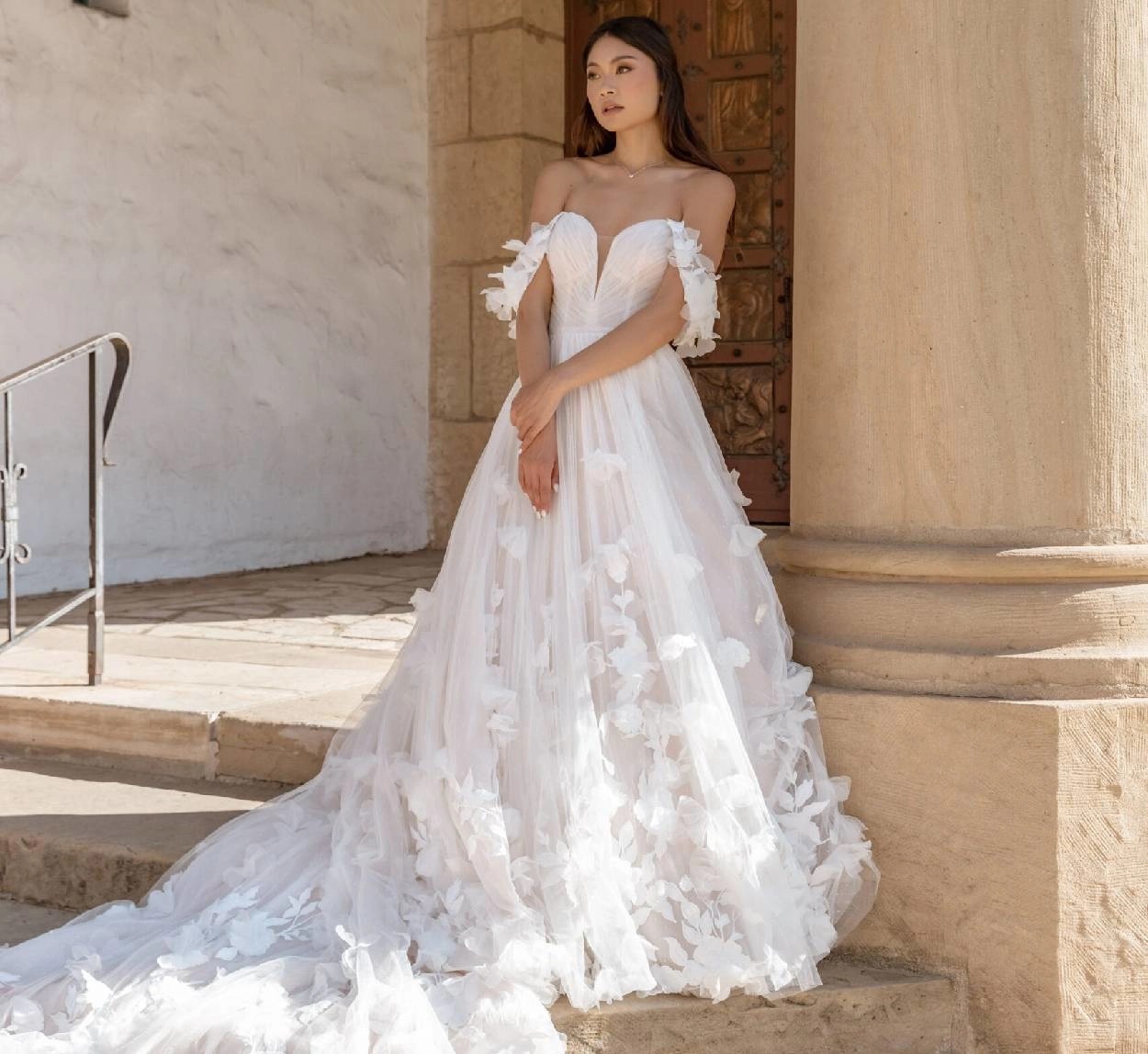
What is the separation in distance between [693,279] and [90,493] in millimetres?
2020

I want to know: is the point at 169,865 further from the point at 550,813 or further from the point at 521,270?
the point at 521,270

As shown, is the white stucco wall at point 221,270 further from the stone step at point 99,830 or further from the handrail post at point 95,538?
the stone step at point 99,830

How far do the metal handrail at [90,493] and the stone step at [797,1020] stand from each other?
6.83 feet

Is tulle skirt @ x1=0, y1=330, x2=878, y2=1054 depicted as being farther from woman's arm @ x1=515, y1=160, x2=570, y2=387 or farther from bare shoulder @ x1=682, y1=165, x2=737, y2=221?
bare shoulder @ x1=682, y1=165, x2=737, y2=221

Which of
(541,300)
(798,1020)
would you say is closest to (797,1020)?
(798,1020)

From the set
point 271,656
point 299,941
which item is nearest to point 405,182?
point 271,656

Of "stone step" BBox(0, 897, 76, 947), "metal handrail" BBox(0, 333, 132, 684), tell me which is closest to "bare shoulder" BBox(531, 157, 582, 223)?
"metal handrail" BBox(0, 333, 132, 684)

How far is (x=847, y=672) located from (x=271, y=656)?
2204 millimetres

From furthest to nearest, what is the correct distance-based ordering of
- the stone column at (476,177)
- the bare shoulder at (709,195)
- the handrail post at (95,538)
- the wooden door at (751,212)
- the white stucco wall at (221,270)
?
the stone column at (476,177) < the wooden door at (751,212) < the white stucco wall at (221,270) < the handrail post at (95,538) < the bare shoulder at (709,195)

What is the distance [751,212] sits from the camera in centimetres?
691

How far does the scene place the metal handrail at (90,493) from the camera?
3.93 m

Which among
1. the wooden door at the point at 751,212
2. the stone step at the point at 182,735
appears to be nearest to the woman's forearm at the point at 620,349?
the stone step at the point at 182,735

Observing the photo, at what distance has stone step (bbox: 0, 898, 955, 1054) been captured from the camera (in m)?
2.47

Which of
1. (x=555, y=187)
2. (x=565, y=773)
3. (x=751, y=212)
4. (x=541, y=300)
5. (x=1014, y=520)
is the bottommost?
(x=565, y=773)
